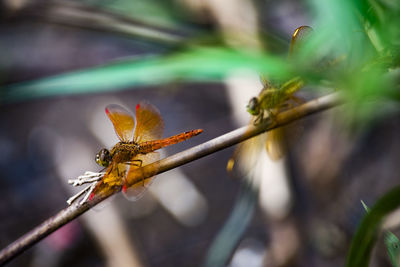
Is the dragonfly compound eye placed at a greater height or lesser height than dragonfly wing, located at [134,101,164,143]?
lesser

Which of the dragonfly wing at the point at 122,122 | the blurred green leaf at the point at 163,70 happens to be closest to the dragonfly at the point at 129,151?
the dragonfly wing at the point at 122,122

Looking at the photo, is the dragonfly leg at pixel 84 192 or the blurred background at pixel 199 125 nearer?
the dragonfly leg at pixel 84 192

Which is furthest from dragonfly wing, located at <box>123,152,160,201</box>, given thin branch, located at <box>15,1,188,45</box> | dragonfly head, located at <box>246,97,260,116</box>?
thin branch, located at <box>15,1,188,45</box>

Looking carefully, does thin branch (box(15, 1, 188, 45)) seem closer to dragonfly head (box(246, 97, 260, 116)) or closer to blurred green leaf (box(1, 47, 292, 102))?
blurred green leaf (box(1, 47, 292, 102))

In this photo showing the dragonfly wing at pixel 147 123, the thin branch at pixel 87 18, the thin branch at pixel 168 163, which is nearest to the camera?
the thin branch at pixel 168 163

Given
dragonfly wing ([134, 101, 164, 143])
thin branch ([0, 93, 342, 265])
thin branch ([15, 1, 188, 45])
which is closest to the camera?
thin branch ([0, 93, 342, 265])

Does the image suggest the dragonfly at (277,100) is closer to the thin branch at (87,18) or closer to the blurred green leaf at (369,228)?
the blurred green leaf at (369,228)

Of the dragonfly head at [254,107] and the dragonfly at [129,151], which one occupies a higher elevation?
the dragonfly at [129,151]

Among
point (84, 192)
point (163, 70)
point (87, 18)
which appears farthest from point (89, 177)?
point (87, 18)

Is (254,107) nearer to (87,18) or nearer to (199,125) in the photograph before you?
(87,18)
